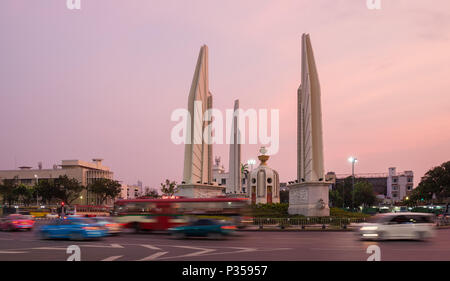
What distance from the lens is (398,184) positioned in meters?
142

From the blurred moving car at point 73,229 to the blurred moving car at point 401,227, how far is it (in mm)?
13567

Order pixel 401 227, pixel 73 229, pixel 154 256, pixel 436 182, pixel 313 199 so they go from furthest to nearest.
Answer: pixel 436 182 < pixel 313 199 < pixel 73 229 < pixel 401 227 < pixel 154 256

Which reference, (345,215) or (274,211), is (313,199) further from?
(274,211)

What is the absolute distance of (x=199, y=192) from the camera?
5950cm

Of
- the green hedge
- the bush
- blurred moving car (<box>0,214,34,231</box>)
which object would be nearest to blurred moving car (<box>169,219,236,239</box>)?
blurred moving car (<box>0,214,34,231</box>)

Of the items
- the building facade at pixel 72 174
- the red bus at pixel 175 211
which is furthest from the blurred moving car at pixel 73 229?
the building facade at pixel 72 174

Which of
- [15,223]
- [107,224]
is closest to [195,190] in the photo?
[15,223]

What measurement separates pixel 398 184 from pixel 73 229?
5203 inches

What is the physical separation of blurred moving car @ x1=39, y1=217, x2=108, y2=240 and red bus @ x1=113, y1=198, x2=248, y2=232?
7551mm

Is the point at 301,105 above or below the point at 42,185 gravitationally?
above

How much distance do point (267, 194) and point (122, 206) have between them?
44.5 m
